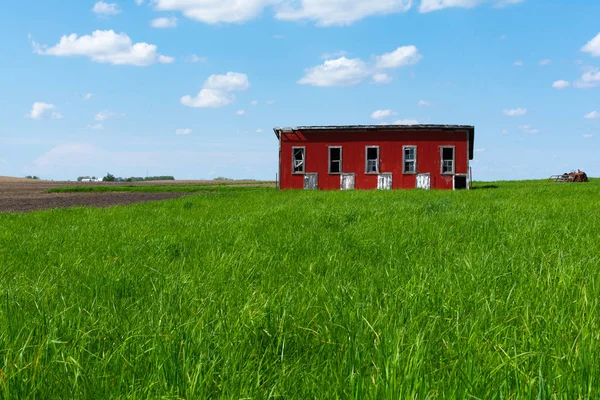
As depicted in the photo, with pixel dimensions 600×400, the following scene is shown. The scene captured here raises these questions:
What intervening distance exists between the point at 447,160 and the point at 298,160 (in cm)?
832

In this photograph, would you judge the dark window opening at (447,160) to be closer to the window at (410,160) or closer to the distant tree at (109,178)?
the window at (410,160)

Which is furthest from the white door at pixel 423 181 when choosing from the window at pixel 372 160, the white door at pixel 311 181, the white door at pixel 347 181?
the white door at pixel 311 181

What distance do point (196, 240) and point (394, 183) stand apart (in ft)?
72.1

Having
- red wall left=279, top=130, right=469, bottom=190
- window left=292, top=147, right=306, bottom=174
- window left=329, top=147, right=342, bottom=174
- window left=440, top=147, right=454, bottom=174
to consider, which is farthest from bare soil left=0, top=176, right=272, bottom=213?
window left=440, top=147, right=454, bottom=174

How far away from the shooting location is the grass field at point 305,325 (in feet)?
6.04

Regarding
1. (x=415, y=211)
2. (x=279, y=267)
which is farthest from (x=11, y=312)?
(x=415, y=211)

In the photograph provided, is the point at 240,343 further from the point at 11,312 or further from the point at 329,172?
the point at 329,172

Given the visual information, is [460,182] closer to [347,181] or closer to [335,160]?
[347,181]

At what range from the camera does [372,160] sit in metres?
27.6

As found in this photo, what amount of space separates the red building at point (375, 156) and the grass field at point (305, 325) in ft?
71.6

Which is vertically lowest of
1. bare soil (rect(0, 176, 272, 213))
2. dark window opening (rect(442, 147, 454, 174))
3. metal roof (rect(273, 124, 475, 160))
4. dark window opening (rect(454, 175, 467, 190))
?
bare soil (rect(0, 176, 272, 213))

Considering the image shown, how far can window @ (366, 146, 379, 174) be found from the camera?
27.4 metres

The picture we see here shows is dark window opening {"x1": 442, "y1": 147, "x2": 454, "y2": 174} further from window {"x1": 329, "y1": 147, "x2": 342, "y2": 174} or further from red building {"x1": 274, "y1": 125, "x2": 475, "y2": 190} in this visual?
window {"x1": 329, "y1": 147, "x2": 342, "y2": 174}

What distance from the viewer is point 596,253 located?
4812 mm
